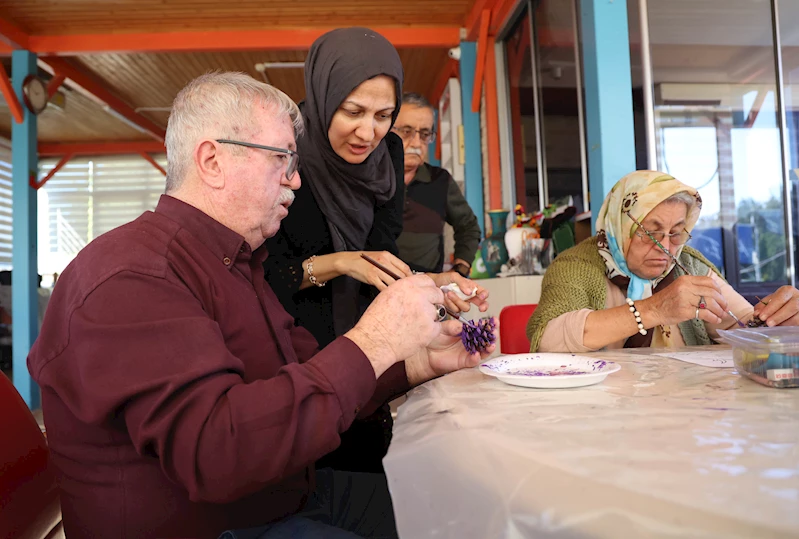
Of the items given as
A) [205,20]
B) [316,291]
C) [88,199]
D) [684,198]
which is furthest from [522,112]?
[88,199]

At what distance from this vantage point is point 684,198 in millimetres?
2053

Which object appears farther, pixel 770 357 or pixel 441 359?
pixel 441 359

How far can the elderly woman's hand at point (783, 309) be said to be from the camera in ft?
5.58

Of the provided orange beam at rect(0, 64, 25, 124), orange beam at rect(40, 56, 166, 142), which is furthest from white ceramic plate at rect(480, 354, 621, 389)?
orange beam at rect(0, 64, 25, 124)

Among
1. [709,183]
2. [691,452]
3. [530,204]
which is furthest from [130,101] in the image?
[691,452]

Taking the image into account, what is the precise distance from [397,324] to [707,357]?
2.79 feet

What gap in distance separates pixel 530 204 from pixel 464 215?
1.66 metres

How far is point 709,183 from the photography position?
4.00 m

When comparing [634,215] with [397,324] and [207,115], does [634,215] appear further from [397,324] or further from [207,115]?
[207,115]

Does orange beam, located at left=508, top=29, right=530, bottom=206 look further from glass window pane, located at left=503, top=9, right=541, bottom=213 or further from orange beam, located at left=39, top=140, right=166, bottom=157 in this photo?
orange beam, located at left=39, top=140, right=166, bottom=157

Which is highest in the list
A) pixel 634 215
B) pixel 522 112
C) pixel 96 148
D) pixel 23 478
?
pixel 96 148

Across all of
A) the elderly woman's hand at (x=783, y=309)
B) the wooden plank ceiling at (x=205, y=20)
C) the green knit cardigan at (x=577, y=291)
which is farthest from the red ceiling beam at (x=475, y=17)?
the elderly woman's hand at (x=783, y=309)

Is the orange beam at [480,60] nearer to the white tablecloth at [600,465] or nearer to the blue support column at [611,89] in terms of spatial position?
the blue support column at [611,89]

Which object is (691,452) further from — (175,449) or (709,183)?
(709,183)
